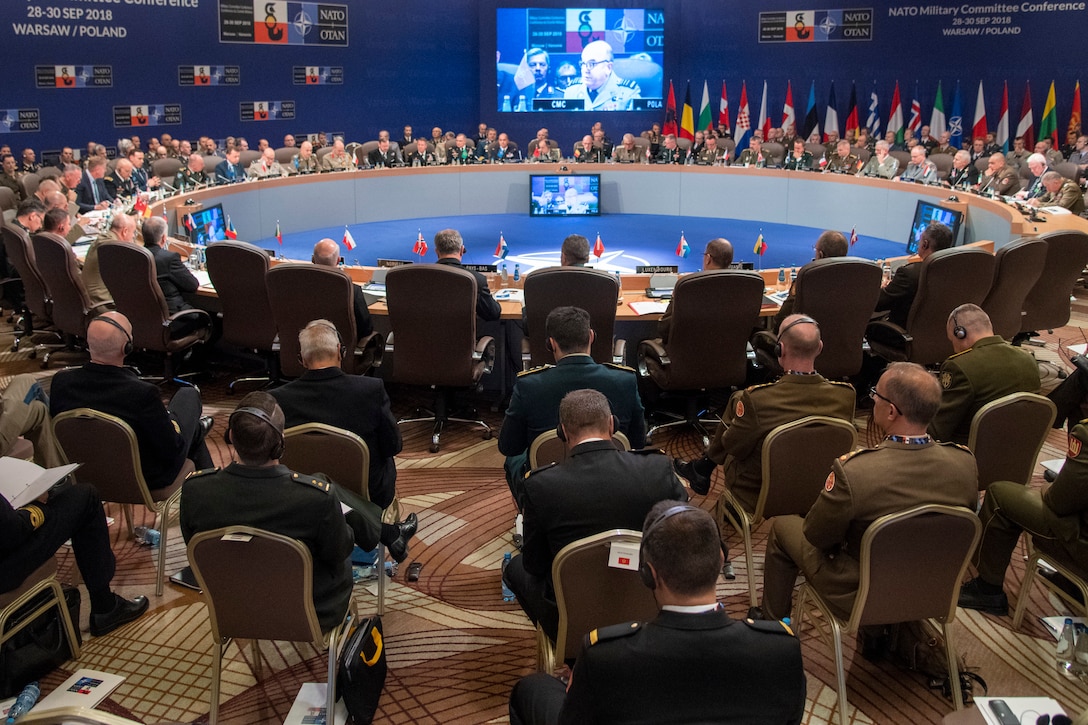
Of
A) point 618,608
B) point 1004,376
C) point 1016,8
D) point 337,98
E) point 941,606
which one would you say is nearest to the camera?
point 618,608

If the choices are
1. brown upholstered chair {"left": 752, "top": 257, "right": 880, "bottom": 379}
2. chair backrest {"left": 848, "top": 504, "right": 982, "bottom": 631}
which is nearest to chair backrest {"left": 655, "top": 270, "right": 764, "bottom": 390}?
brown upholstered chair {"left": 752, "top": 257, "right": 880, "bottom": 379}

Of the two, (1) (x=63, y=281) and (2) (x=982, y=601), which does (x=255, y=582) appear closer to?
(2) (x=982, y=601)

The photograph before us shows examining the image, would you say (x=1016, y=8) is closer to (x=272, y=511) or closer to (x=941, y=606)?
(x=941, y=606)

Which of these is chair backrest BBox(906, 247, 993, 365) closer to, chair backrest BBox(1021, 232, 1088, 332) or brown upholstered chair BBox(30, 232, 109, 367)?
chair backrest BBox(1021, 232, 1088, 332)

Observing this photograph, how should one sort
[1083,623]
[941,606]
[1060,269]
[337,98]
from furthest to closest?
[337,98] < [1060,269] < [1083,623] < [941,606]

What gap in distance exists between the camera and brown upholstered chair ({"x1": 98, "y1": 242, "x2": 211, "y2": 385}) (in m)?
5.94

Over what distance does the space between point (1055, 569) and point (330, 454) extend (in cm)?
276

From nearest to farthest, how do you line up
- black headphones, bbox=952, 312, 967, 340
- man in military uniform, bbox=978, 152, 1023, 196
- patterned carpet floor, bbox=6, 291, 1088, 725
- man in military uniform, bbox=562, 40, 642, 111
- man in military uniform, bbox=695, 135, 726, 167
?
patterned carpet floor, bbox=6, 291, 1088, 725 → black headphones, bbox=952, 312, 967, 340 → man in military uniform, bbox=978, 152, 1023, 196 → man in military uniform, bbox=695, 135, 726, 167 → man in military uniform, bbox=562, 40, 642, 111

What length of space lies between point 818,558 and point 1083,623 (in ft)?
4.26

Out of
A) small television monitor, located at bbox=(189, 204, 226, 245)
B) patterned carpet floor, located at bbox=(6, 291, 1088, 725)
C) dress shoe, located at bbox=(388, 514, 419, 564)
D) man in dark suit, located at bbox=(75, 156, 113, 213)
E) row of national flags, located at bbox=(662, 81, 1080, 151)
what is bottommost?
patterned carpet floor, located at bbox=(6, 291, 1088, 725)

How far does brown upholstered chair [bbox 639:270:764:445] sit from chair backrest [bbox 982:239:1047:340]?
1.78m

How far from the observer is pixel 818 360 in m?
5.49

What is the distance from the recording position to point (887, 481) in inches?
116

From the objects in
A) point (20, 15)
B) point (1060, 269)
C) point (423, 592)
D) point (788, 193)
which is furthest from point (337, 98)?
point (423, 592)
